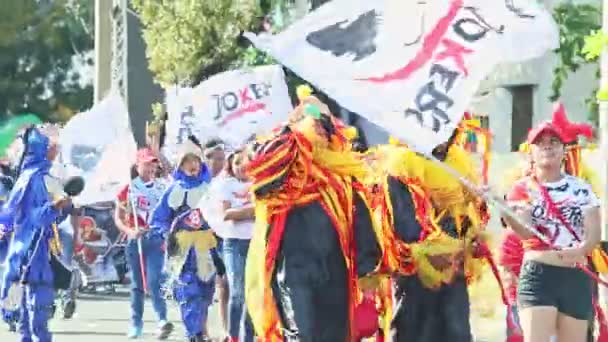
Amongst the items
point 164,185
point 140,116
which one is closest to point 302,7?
point 140,116

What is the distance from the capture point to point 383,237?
9.05 metres

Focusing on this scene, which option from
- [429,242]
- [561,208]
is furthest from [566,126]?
[429,242]

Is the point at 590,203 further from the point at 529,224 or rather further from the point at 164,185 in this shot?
the point at 164,185

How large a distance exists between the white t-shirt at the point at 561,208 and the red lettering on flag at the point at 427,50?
4.72 feet

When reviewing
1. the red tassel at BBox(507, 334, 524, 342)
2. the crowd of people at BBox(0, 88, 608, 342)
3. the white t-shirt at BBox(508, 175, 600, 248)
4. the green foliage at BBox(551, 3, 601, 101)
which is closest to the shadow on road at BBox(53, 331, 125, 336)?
the crowd of people at BBox(0, 88, 608, 342)

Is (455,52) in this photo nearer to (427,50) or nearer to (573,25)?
(427,50)

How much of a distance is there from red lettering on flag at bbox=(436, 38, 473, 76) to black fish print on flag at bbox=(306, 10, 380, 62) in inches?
12.9

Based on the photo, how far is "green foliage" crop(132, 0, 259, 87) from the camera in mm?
28797

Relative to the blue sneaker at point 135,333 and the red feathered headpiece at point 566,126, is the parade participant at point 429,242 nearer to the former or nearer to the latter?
the red feathered headpiece at point 566,126

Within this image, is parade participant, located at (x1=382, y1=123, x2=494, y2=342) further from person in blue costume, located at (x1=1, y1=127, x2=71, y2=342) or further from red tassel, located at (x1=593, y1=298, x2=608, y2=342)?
person in blue costume, located at (x1=1, y1=127, x2=71, y2=342)

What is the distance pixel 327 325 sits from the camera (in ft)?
27.1

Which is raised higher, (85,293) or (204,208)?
(204,208)

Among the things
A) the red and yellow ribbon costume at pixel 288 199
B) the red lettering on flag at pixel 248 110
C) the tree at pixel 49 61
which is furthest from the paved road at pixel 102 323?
the tree at pixel 49 61

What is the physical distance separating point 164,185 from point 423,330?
694 centimetres
